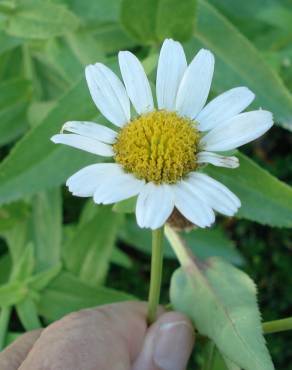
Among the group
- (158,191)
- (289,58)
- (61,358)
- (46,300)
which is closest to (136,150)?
(158,191)

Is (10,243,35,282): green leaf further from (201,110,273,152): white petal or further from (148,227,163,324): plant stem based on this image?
(201,110,273,152): white petal

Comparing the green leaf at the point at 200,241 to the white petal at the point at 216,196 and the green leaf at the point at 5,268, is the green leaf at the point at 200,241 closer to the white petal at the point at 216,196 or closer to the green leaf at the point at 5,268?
the green leaf at the point at 5,268

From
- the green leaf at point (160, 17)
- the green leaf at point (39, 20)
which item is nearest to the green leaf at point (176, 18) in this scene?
the green leaf at point (160, 17)

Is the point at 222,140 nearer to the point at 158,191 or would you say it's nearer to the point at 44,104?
the point at 158,191

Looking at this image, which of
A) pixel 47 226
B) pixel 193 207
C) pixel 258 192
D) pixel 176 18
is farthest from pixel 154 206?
pixel 47 226

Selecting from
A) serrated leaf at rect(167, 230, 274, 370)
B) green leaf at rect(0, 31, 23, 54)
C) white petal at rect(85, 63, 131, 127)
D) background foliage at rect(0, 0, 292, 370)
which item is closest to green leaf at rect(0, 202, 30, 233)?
background foliage at rect(0, 0, 292, 370)

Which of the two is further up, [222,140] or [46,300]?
[222,140]
